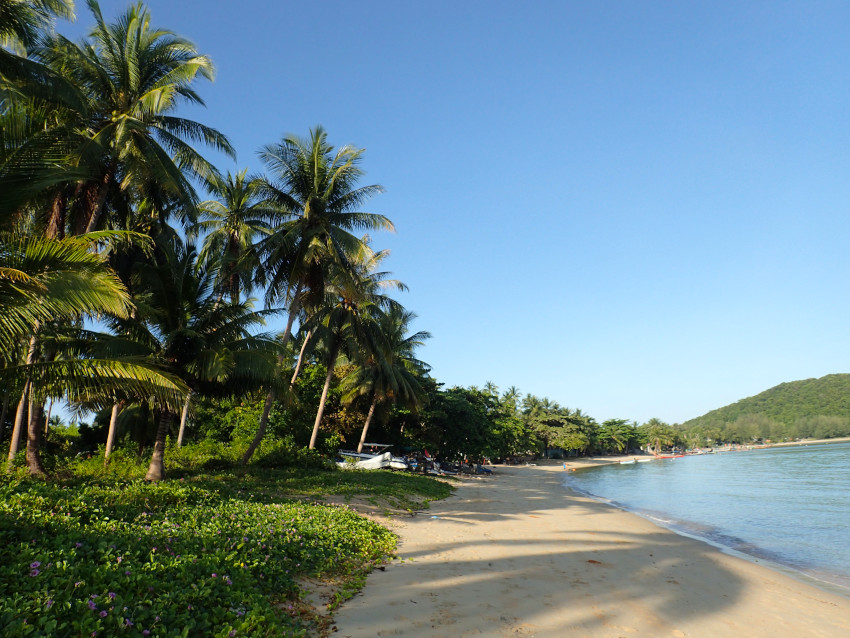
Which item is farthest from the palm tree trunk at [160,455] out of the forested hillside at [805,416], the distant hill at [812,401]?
the distant hill at [812,401]

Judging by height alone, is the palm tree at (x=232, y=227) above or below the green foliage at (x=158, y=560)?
above

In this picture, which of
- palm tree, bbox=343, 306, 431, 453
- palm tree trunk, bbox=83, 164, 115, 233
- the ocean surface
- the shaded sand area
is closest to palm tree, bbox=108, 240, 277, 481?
palm tree trunk, bbox=83, 164, 115, 233

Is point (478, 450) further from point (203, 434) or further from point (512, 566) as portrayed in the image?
point (512, 566)

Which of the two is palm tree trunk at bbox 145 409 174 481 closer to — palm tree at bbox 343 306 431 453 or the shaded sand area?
the shaded sand area

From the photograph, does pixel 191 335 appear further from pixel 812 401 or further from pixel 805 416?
pixel 812 401

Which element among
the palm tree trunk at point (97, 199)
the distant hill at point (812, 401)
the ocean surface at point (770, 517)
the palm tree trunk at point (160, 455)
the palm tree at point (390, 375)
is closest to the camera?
the ocean surface at point (770, 517)

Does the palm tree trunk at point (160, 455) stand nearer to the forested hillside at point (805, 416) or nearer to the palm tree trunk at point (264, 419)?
the palm tree trunk at point (264, 419)

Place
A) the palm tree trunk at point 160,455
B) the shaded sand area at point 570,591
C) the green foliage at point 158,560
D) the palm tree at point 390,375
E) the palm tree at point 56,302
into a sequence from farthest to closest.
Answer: the palm tree at point 390,375
the palm tree trunk at point 160,455
the palm tree at point 56,302
the shaded sand area at point 570,591
the green foliage at point 158,560

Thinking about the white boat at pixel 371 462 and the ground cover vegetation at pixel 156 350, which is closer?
the ground cover vegetation at pixel 156 350

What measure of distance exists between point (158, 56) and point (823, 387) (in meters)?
230

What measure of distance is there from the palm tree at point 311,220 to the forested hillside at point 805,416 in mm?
187148

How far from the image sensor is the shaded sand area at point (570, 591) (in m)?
5.94

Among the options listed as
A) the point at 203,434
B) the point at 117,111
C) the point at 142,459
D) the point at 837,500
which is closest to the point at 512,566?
the point at 142,459

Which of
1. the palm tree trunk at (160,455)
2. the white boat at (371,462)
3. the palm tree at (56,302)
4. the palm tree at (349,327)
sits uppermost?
the palm tree at (349,327)
